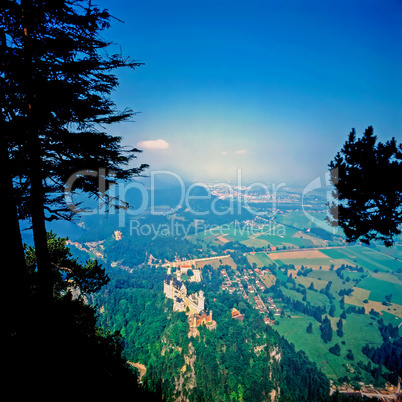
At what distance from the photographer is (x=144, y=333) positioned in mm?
23578

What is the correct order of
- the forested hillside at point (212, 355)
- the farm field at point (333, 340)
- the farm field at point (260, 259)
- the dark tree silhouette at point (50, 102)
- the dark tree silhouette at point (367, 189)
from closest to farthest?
the dark tree silhouette at point (50, 102) < the dark tree silhouette at point (367, 189) < the forested hillside at point (212, 355) < the farm field at point (333, 340) < the farm field at point (260, 259)

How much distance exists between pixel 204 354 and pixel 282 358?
9.09 m

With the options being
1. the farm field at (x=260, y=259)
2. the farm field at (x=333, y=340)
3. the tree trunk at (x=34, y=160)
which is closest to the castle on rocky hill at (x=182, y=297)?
the farm field at (x=333, y=340)

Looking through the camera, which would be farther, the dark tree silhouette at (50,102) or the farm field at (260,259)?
the farm field at (260,259)

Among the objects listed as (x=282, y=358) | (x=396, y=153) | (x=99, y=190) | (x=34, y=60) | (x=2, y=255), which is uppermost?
(x=34, y=60)

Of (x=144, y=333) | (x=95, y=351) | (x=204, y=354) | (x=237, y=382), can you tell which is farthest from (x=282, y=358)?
(x=95, y=351)

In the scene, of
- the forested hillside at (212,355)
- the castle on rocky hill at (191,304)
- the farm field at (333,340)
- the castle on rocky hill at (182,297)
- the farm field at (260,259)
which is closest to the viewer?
the forested hillside at (212,355)

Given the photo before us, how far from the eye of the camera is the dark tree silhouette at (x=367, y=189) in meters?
5.29

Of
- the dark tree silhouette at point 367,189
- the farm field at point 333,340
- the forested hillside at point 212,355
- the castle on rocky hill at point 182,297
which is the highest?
the dark tree silhouette at point 367,189

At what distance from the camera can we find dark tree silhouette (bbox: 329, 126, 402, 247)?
5285mm

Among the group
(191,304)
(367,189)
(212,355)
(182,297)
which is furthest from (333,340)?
(367,189)

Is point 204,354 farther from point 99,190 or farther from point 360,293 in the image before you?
point 360,293

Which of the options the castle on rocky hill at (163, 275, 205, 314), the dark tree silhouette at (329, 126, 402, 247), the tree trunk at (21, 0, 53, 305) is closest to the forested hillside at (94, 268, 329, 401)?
the castle on rocky hill at (163, 275, 205, 314)

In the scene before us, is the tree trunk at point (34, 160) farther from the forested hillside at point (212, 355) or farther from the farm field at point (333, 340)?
the farm field at point (333, 340)
